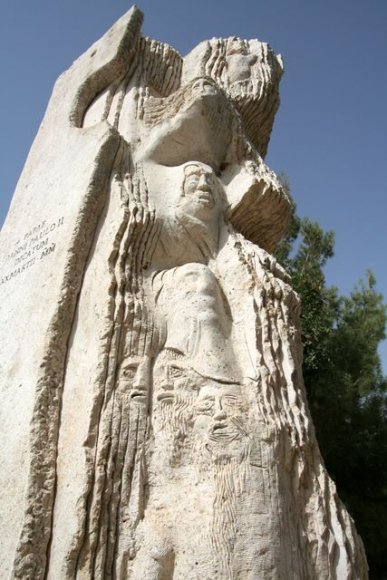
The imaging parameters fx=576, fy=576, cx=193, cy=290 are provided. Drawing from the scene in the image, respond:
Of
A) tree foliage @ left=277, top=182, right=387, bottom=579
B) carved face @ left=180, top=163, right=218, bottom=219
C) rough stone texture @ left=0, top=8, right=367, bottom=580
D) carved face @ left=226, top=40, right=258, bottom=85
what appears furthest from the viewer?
tree foliage @ left=277, top=182, right=387, bottom=579

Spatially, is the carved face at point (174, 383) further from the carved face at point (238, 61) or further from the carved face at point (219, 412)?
the carved face at point (238, 61)

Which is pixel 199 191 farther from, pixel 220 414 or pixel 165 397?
pixel 220 414

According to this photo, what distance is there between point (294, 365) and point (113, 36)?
2563 millimetres

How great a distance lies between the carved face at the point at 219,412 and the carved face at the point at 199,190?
3.42ft

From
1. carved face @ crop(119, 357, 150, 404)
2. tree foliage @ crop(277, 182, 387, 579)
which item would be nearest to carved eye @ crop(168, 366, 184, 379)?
carved face @ crop(119, 357, 150, 404)

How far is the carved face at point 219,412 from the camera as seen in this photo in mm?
2277

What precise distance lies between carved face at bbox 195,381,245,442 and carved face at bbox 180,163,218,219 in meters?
1.04

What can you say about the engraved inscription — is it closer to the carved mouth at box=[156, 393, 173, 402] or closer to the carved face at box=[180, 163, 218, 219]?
the carved face at box=[180, 163, 218, 219]

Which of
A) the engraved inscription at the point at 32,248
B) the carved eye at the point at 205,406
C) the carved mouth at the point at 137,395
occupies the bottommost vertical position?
the carved eye at the point at 205,406

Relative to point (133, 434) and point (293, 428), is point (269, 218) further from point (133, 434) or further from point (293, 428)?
point (133, 434)

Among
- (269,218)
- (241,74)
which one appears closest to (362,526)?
(269,218)

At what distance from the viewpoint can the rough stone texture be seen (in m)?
2.09

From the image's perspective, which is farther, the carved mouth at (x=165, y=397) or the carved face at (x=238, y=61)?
the carved face at (x=238, y=61)

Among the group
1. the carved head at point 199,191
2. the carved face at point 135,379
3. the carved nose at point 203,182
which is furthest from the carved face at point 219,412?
the carved nose at point 203,182
